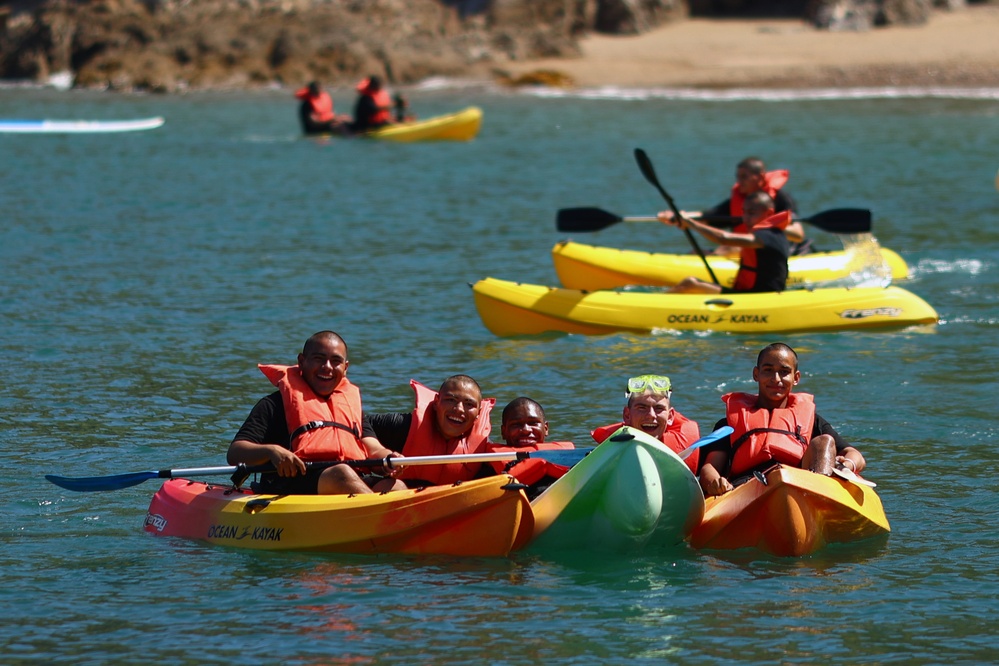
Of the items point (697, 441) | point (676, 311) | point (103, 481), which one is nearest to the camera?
point (697, 441)

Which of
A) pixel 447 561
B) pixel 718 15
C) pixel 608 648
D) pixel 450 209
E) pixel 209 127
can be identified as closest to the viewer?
pixel 608 648

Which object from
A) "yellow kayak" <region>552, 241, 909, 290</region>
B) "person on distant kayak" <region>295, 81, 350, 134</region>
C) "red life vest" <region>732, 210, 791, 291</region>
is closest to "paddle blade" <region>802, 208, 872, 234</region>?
"red life vest" <region>732, 210, 791, 291</region>

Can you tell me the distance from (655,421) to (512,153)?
702 inches

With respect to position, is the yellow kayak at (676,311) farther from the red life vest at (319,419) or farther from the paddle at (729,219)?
the red life vest at (319,419)

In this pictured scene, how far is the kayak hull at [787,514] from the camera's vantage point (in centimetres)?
634

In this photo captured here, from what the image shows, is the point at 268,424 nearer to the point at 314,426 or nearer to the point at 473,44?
the point at 314,426

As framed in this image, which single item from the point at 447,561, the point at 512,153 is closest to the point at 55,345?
the point at 447,561

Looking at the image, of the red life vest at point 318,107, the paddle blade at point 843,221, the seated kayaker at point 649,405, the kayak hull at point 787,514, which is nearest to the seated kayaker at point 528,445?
the seated kayaker at point 649,405

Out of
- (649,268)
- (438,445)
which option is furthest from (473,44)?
(438,445)

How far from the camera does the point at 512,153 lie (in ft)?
79.3

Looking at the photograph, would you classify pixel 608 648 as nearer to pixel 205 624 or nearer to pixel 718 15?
pixel 205 624

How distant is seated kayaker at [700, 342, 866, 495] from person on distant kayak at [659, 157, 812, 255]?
4.70 metres

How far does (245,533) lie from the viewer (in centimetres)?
661

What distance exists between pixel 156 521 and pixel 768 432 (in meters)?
2.79
